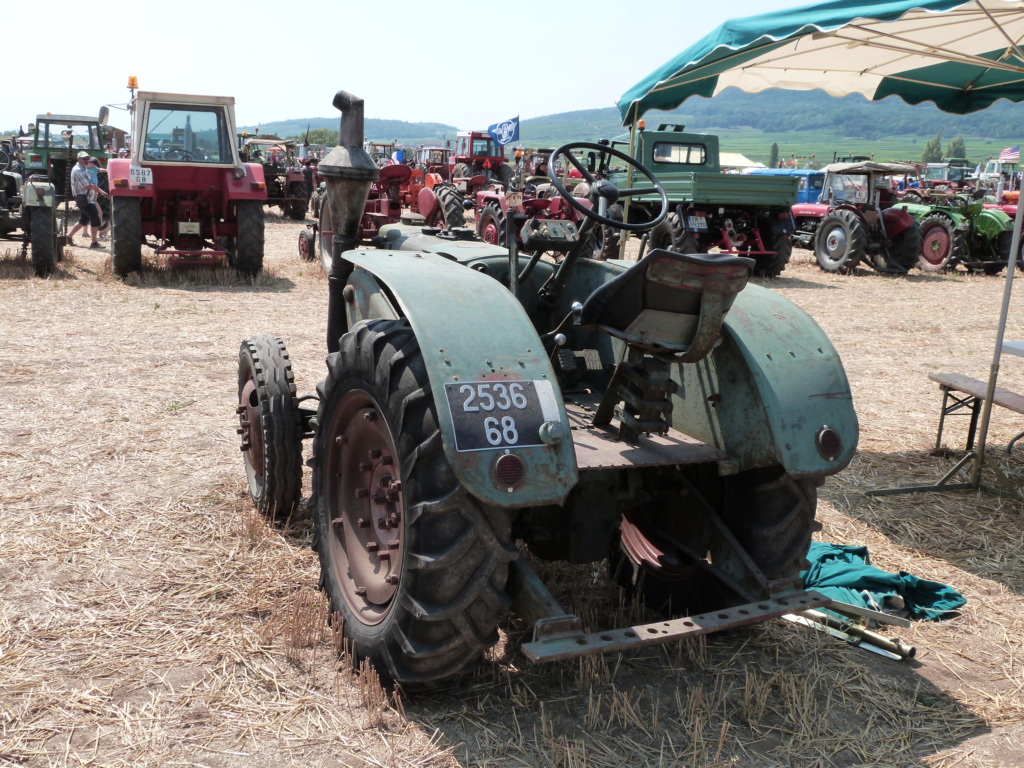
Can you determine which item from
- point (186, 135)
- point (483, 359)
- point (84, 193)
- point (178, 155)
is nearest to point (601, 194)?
point (483, 359)

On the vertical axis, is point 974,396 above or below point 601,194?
below

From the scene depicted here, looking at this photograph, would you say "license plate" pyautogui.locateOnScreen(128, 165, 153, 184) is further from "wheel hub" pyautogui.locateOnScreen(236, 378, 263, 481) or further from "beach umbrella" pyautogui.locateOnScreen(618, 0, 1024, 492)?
"wheel hub" pyautogui.locateOnScreen(236, 378, 263, 481)

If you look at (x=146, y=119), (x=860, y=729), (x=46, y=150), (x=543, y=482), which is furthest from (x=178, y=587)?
(x=46, y=150)

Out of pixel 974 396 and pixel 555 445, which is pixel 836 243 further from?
pixel 555 445

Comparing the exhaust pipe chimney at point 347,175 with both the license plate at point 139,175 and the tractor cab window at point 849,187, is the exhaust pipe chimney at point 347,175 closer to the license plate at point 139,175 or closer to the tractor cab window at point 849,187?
the license plate at point 139,175

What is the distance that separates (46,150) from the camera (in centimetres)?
1653

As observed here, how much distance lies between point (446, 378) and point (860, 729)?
1.59 m

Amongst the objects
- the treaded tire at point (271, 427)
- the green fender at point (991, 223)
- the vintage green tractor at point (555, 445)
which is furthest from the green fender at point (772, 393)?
the green fender at point (991, 223)

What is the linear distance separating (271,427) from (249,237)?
7253 millimetres

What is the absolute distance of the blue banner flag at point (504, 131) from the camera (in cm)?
2527

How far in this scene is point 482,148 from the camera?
24328 millimetres

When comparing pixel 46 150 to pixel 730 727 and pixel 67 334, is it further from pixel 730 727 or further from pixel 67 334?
pixel 730 727

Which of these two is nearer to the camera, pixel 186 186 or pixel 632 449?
pixel 632 449

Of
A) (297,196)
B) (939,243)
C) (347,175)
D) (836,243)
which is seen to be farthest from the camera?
(297,196)
